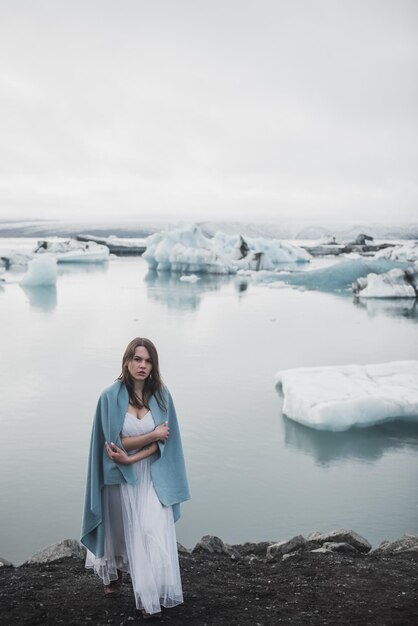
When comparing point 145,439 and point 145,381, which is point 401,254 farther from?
point 145,439

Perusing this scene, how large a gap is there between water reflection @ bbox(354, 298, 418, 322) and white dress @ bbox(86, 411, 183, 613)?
15.1 metres

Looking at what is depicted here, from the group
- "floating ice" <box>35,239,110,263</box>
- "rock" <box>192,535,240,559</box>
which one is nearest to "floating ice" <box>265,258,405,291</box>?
"floating ice" <box>35,239,110,263</box>

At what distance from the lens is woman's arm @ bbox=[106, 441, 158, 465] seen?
7.72 feet

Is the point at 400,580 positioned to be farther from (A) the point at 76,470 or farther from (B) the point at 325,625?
(A) the point at 76,470

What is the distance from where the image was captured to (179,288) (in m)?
24.1

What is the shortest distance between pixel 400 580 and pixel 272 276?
2507 centimetres

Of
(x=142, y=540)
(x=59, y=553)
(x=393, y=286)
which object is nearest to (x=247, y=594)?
(x=142, y=540)

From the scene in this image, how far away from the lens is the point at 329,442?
6.32 meters

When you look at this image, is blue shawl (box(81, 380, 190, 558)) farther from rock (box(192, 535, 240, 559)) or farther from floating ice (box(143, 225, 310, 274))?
floating ice (box(143, 225, 310, 274))

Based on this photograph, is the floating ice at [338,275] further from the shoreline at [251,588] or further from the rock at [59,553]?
the rock at [59,553]

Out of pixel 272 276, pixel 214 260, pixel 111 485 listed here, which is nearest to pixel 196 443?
pixel 111 485

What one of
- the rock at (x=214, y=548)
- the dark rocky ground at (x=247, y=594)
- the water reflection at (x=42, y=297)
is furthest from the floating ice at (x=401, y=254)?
the dark rocky ground at (x=247, y=594)

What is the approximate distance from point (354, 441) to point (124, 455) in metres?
4.39

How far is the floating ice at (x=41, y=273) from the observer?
2275 centimetres
